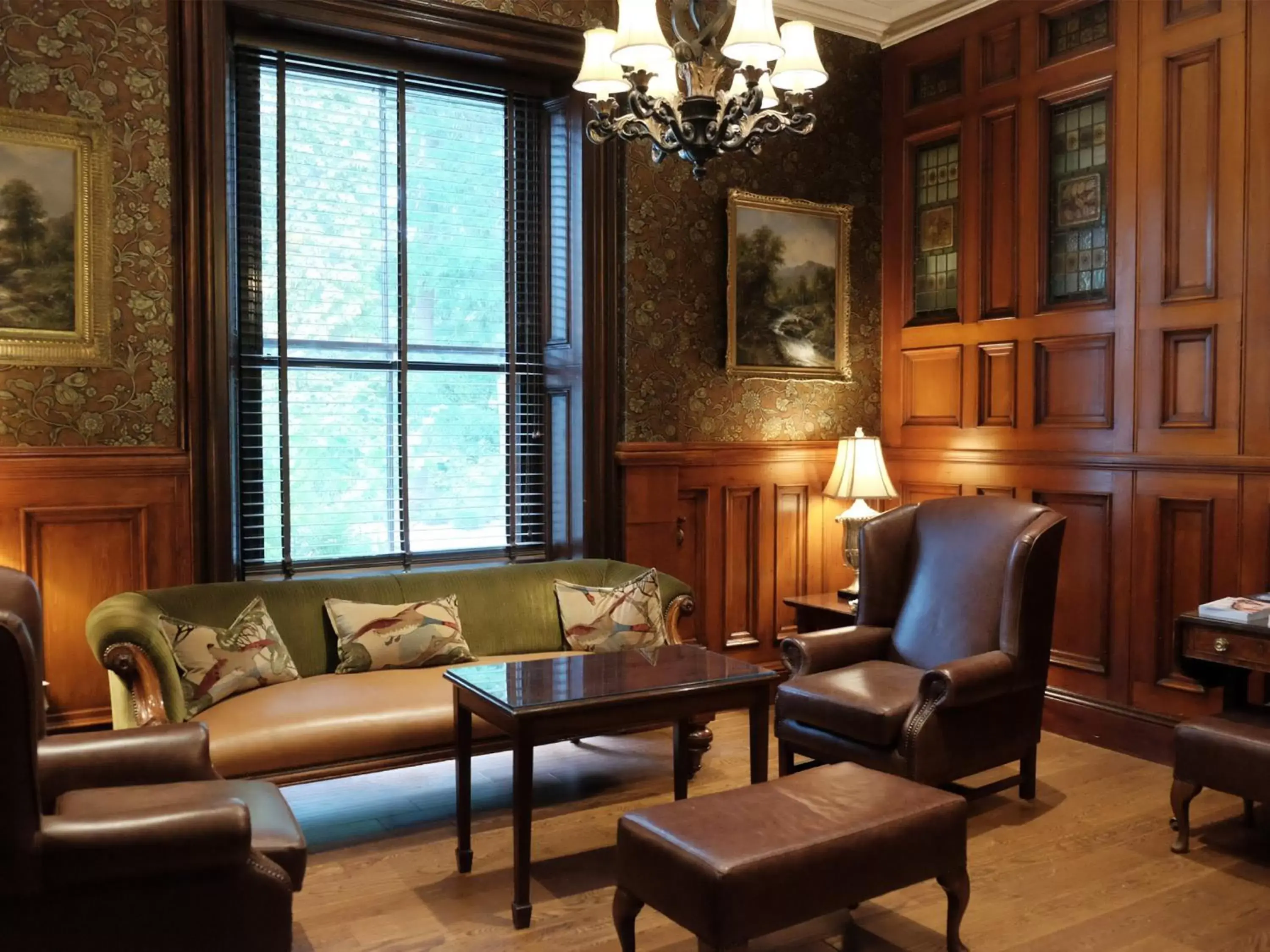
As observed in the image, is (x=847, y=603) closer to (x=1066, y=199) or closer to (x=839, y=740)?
(x=839, y=740)

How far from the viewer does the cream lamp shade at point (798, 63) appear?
307cm

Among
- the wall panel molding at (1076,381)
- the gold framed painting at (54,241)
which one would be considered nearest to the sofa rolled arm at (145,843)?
the gold framed painting at (54,241)

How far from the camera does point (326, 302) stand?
14.4 ft

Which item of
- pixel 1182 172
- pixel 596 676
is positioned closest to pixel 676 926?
pixel 596 676

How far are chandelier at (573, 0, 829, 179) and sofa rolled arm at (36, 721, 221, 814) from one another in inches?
81.1

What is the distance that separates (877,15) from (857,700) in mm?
3458

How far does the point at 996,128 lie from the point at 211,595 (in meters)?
3.84

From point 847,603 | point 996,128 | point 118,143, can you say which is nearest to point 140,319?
point 118,143

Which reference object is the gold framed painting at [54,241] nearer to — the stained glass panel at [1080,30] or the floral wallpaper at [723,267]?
the floral wallpaper at [723,267]

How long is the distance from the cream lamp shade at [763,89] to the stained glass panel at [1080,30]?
1942mm

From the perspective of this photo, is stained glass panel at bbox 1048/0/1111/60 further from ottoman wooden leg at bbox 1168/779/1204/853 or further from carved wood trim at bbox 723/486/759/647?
ottoman wooden leg at bbox 1168/779/1204/853

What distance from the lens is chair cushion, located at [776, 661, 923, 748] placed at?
3.38 m

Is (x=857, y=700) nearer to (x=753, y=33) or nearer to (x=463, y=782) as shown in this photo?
(x=463, y=782)

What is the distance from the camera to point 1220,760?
3.21 metres
